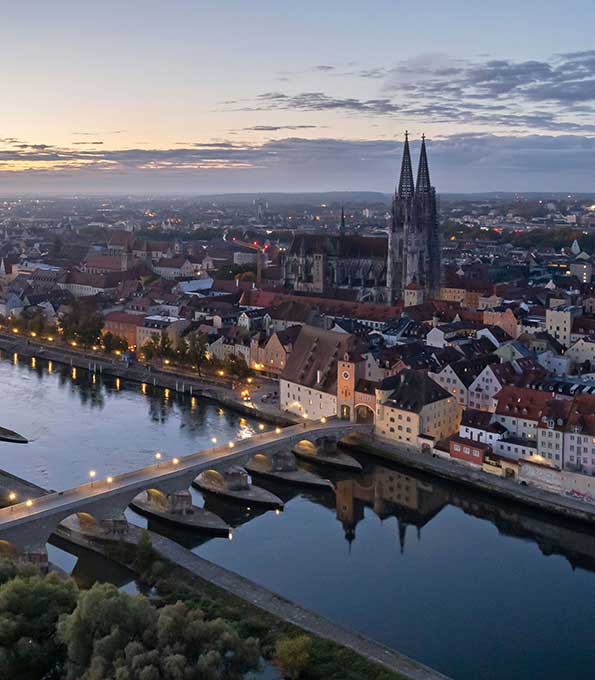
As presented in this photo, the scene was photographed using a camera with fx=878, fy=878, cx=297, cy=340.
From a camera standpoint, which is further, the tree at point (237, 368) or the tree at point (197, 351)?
the tree at point (197, 351)

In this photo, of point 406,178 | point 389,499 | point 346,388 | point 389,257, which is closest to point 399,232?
point 389,257

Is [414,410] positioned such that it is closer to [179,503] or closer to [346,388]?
[346,388]

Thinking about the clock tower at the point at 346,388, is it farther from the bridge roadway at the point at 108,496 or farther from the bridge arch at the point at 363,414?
the bridge roadway at the point at 108,496

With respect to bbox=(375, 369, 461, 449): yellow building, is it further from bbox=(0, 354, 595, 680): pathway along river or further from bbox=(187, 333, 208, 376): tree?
bbox=(187, 333, 208, 376): tree

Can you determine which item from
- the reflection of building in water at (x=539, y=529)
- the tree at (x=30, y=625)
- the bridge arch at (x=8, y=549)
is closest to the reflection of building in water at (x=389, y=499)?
the reflection of building in water at (x=539, y=529)

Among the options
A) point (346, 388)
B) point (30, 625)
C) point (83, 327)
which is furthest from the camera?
point (83, 327)

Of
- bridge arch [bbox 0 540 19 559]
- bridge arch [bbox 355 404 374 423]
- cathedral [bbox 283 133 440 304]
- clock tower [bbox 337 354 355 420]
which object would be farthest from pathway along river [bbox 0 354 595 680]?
cathedral [bbox 283 133 440 304]

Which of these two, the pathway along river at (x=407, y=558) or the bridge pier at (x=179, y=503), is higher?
the bridge pier at (x=179, y=503)
